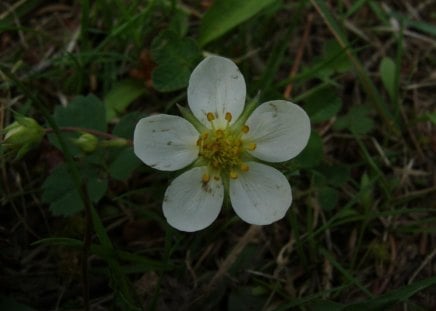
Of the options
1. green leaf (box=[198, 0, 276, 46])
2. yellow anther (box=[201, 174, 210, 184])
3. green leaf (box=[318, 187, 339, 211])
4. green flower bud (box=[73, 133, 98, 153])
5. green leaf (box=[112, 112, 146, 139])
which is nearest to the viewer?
yellow anther (box=[201, 174, 210, 184])

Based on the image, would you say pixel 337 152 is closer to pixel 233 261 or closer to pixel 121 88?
pixel 233 261

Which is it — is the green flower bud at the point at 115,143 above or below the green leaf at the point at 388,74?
above

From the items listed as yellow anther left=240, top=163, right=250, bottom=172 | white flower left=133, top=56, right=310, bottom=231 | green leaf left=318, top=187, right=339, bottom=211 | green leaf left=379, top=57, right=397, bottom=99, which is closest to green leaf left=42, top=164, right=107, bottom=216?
white flower left=133, top=56, right=310, bottom=231

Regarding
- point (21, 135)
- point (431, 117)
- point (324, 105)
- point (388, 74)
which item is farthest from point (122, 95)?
point (431, 117)

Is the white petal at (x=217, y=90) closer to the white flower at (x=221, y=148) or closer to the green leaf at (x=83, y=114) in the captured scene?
the white flower at (x=221, y=148)

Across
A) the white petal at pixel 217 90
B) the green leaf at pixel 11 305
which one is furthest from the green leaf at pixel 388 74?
the green leaf at pixel 11 305

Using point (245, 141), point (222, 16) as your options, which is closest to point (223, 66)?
point (245, 141)

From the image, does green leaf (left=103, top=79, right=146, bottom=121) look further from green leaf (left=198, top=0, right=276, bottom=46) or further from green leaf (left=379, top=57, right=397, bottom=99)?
green leaf (left=379, top=57, right=397, bottom=99)
